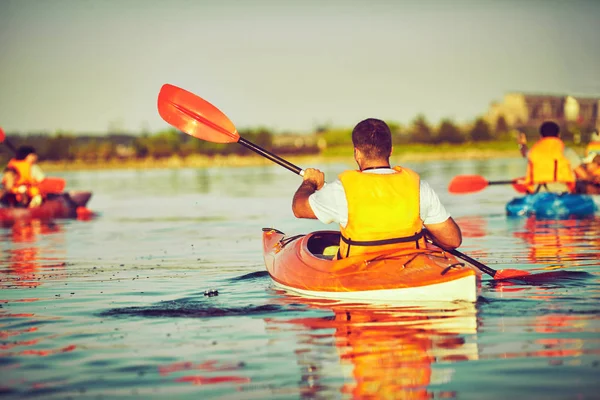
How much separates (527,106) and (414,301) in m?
123

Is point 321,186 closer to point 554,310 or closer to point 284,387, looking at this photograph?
point 554,310

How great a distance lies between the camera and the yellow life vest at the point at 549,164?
15.7 m

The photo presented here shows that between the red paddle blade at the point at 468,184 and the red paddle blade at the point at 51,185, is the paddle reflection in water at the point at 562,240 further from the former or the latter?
the red paddle blade at the point at 51,185

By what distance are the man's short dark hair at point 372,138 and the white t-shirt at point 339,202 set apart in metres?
0.14

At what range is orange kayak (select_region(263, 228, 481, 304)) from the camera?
7.05 metres

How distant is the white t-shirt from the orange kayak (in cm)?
29

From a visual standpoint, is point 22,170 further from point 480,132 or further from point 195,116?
point 480,132

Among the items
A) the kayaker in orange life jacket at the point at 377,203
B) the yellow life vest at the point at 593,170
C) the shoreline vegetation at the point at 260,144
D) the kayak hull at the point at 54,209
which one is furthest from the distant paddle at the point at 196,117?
the shoreline vegetation at the point at 260,144

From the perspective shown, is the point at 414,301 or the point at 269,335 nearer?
the point at 269,335

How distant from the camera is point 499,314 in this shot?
22.4ft

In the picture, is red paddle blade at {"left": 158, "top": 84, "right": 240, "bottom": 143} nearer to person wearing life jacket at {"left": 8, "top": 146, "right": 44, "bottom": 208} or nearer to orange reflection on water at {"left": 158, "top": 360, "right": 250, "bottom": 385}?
orange reflection on water at {"left": 158, "top": 360, "right": 250, "bottom": 385}

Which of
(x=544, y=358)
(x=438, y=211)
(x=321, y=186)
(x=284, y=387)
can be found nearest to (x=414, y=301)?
(x=438, y=211)

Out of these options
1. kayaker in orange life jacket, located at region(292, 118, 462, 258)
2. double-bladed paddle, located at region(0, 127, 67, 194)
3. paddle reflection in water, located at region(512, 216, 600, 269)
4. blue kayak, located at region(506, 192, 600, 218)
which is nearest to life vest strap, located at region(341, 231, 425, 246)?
kayaker in orange life jacket, located at region(292, 118, 462, 258)

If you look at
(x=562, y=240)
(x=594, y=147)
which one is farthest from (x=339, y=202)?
(x=594, y=147)
